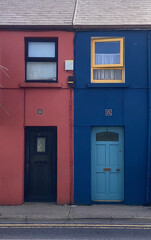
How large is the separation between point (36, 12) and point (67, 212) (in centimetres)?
662

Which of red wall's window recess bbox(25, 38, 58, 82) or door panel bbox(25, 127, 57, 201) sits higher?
red wall's window recess bbox(25, 38, 58, 82)

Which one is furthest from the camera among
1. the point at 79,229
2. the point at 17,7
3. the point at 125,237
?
the point at 17,7

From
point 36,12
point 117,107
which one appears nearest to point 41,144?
point 117,107

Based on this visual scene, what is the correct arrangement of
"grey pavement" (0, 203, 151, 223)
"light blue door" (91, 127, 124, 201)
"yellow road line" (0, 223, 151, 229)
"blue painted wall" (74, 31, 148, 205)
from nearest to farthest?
"yellow road line" (0, 223, 151, 229) < "grey pavement" (0, 203, 151, 223) < "blue painted wall" (74, 31, 148, 205) < "light blue door" (91, 127, 124, 201)

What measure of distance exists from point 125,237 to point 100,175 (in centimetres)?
314

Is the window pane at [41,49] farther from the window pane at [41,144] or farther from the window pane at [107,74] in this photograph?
the window pane at [41,144]

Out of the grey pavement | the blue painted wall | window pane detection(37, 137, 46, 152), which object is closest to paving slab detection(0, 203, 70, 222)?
the grey pavement

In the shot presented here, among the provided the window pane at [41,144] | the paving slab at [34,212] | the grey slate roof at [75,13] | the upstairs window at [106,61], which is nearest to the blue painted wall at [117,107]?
the upstairs window at [106,61]

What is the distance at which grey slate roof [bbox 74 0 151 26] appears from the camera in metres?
9.88

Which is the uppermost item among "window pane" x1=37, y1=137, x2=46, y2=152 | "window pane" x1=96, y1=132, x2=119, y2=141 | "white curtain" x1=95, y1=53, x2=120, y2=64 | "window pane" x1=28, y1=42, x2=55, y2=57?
"window pane" x1=28, y1=42, x2=55, y2=57

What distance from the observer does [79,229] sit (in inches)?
294

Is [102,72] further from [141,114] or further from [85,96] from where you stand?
[141,114]

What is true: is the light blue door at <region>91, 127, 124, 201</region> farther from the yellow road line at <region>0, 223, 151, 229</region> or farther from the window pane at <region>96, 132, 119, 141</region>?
the yellow road line at <region>0, 223, 151, 229</region>

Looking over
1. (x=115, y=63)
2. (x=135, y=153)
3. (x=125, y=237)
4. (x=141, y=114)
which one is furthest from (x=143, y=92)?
(x=125, y=237)
